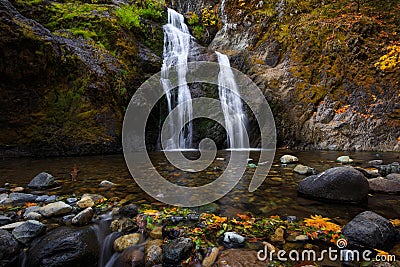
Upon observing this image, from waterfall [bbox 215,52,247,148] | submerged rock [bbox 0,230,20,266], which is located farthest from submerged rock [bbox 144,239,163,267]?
waterfall [bbox 215,52,247,148]

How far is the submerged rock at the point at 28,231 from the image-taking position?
2008 millimetres

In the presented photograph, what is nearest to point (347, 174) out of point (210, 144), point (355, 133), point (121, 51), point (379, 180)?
point (379, 180)

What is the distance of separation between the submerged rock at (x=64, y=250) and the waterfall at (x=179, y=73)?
8.16 meters

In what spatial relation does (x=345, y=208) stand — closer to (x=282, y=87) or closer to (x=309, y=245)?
(x=309, y=245)

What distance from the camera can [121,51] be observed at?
9.84 m

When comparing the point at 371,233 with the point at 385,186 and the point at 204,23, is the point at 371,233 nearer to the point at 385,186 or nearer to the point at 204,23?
the point at 385,186

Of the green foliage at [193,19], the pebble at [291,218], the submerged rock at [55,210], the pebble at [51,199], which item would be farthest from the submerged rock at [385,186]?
the green foliage at [193,19]

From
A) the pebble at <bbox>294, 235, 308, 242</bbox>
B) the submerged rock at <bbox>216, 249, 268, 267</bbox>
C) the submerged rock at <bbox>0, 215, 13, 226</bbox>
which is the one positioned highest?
the pebble at <bbox>294, 235, 308, 242</bbox>

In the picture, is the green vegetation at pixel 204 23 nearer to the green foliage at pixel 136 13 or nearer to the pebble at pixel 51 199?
the green foliage at pixel 136 13

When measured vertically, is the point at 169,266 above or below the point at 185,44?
below

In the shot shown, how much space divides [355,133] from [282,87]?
3502 mm

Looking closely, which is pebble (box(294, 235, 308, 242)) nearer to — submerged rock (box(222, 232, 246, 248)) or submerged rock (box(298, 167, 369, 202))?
submerged rock (box(222, 232, 246, 248))

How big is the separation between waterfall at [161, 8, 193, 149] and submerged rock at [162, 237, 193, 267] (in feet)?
27.4

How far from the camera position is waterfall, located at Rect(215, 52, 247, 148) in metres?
10.3
